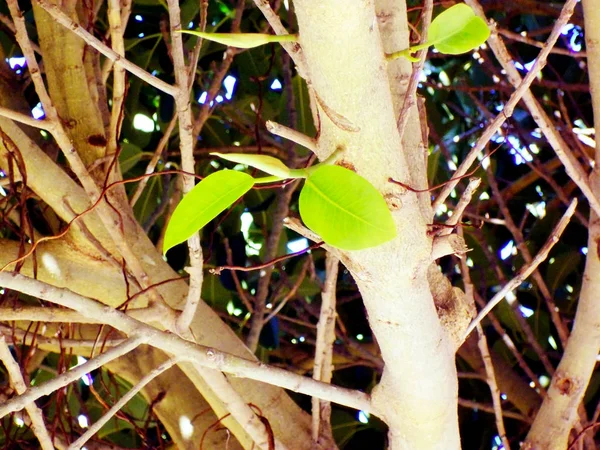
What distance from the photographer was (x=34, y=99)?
132cm

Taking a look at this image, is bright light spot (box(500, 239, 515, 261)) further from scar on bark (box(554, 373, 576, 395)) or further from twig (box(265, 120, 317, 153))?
twig (box(265, 120, 317, 153))

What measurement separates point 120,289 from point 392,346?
46 cm

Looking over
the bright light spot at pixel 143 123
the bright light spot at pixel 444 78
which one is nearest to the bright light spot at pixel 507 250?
the bright light spot at pixel 444 78

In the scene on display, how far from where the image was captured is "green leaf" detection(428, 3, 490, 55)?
20.5 inches

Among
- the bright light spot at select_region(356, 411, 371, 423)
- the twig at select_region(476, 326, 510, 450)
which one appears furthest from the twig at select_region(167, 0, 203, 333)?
the bright light spot at select_region(356, 411, 371, 423)

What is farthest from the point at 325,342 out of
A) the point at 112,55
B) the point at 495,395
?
the point at 112,55

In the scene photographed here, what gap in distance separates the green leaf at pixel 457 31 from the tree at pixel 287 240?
5 centimetres

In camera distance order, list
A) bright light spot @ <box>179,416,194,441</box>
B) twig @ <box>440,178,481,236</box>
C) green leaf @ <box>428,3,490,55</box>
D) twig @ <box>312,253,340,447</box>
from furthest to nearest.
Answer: bright light spot @ <box>179,416,194,441</box> → twig @ <box>312,253,340,447</box> → twig @ <box>440,178,481,236</box> → green leaf @ <box>428,3,490,55</box>

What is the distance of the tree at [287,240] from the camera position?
58 centimetres

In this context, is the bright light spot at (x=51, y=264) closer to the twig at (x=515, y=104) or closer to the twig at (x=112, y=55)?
the twig at (x=112, y=55)

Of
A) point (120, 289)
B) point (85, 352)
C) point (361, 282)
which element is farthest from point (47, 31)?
point (361, 282)

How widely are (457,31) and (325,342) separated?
1.79 ft

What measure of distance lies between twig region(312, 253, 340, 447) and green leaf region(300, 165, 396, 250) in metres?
0.42

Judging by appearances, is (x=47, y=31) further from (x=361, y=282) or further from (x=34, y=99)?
(x=361, y=282)
